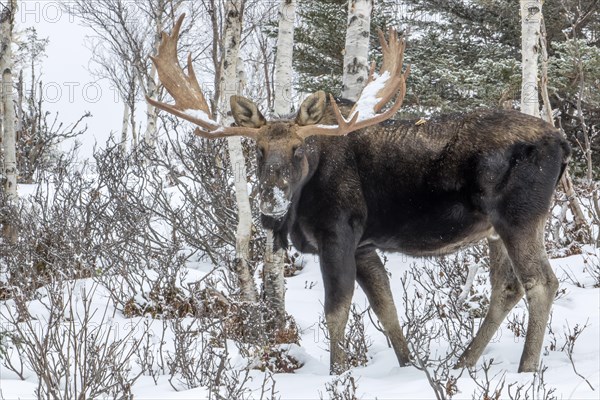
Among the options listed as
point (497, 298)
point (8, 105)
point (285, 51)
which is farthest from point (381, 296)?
point (8, 105)

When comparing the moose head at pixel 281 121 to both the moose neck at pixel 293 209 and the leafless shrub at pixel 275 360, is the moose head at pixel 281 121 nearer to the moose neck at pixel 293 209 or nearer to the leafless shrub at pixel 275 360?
the moose neck at pixel 293 209

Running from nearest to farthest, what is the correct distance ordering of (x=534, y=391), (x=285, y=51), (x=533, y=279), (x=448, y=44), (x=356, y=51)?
(x=534, y=391) → (x=533, y=279) → (x=356, y=51) → (x=285, y=51) → (x=448, y=44)

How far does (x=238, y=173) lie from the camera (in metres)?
6.17

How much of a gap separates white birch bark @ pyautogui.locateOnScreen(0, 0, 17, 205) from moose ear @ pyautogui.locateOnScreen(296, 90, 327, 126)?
5668 millimetres

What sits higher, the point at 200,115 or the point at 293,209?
the point at 200,115

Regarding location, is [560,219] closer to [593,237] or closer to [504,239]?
[593,237]

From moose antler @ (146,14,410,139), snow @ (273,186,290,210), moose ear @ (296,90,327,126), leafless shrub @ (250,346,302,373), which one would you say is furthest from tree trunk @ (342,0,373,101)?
leafless shrub @ (250,346,302,373)

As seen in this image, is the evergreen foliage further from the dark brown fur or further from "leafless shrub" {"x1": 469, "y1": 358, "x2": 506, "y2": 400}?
"leafless shrub" {"x1": 469, "y1": 358, "x2": 506, "y2": 400}

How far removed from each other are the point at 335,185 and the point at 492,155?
109 cm

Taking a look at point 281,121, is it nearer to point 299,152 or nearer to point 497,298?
point 299,152

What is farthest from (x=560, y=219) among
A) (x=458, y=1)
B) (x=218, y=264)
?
(x=458, y=1)

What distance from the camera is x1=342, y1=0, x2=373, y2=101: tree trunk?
20.8 feet

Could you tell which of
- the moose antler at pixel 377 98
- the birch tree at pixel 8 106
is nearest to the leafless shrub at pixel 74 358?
the moose antler at pixel 377 98

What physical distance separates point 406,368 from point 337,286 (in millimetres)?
744
